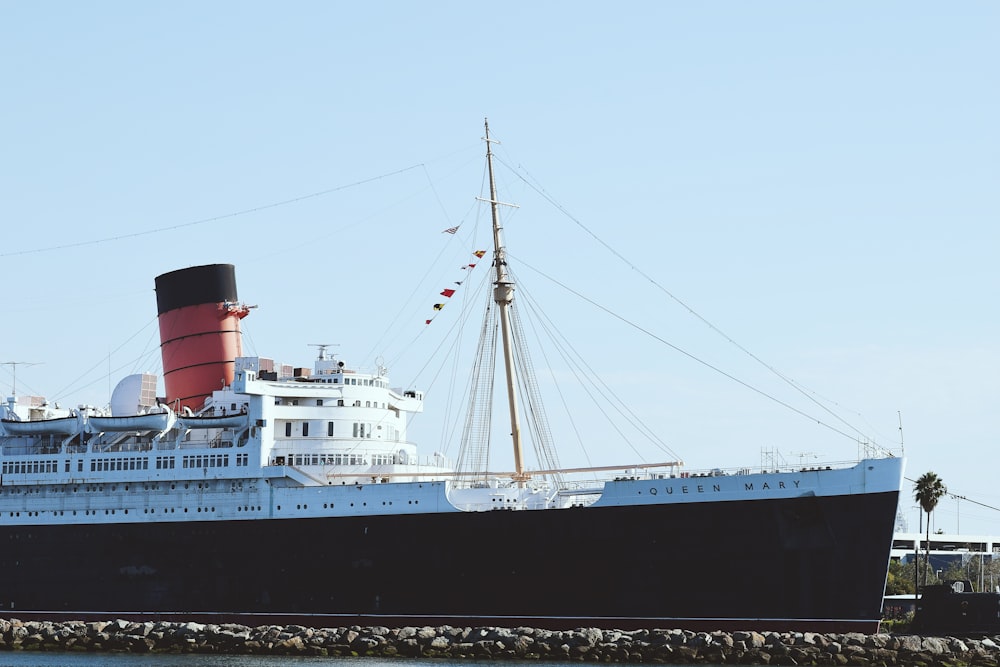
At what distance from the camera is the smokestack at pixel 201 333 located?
55531mm

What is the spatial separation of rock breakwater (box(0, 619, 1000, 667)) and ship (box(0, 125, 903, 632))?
5.31 feet

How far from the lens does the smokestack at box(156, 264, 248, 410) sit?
5553cm

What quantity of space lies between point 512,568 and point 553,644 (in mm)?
3852

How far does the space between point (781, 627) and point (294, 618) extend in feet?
54.6

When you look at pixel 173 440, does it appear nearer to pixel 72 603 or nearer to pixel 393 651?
pixel 72 603

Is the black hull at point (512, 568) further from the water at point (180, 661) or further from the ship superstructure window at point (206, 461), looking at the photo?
the water at point (180, 661)

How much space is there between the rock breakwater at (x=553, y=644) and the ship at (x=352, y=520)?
5.31 feet

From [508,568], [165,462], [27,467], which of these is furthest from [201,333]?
[508,568]

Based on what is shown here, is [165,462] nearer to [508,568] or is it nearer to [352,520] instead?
[352,520]

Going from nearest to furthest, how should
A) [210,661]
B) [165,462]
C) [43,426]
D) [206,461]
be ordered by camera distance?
[210,661] < [206,461] < [165,462] < [43,426]

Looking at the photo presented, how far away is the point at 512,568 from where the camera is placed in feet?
156

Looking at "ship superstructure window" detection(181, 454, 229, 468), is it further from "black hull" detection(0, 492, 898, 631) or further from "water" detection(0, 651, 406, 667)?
"water" detection(0, 651, 406, 667)

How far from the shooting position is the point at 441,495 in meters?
48.6

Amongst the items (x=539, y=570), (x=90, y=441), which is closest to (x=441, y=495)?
(x=539, y=570)
